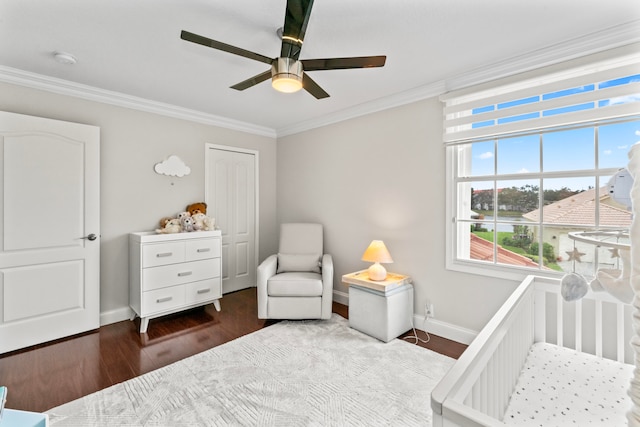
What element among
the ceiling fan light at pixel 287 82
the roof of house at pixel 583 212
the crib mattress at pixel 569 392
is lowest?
the crib mattress at pixel 569 392

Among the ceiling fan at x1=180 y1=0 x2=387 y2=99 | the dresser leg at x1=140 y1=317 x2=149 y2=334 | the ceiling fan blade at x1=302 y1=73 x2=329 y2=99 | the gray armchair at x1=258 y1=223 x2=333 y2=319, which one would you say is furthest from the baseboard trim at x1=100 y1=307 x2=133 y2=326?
the ceiling fan blade at x1=302 y1=73 x2=329 y2=99

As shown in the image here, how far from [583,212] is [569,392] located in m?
1.39

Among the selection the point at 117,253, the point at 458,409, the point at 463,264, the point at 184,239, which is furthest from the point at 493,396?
the point at 117,253

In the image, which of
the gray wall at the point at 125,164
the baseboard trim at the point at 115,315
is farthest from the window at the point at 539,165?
the baseboard trim at the point at 115,315

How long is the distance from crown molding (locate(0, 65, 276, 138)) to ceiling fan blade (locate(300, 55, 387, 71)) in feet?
7.65

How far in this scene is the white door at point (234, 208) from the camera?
393 centimetres

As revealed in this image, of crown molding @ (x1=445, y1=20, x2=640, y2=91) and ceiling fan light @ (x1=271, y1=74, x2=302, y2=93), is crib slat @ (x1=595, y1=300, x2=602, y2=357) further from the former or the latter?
ceiling fan light @ (x1=271, y1=74, x2=302, y2=93)

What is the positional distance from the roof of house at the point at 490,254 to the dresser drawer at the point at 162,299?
294 centimetres

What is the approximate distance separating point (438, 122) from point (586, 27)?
3.59 feet

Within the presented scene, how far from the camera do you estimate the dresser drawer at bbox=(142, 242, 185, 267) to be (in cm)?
288

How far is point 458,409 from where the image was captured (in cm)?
75

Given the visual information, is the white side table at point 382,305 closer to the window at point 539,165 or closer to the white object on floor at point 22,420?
the window at point 539,165

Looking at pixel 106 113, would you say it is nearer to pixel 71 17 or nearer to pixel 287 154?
pixel 71 17

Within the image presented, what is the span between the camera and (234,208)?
413 cm
